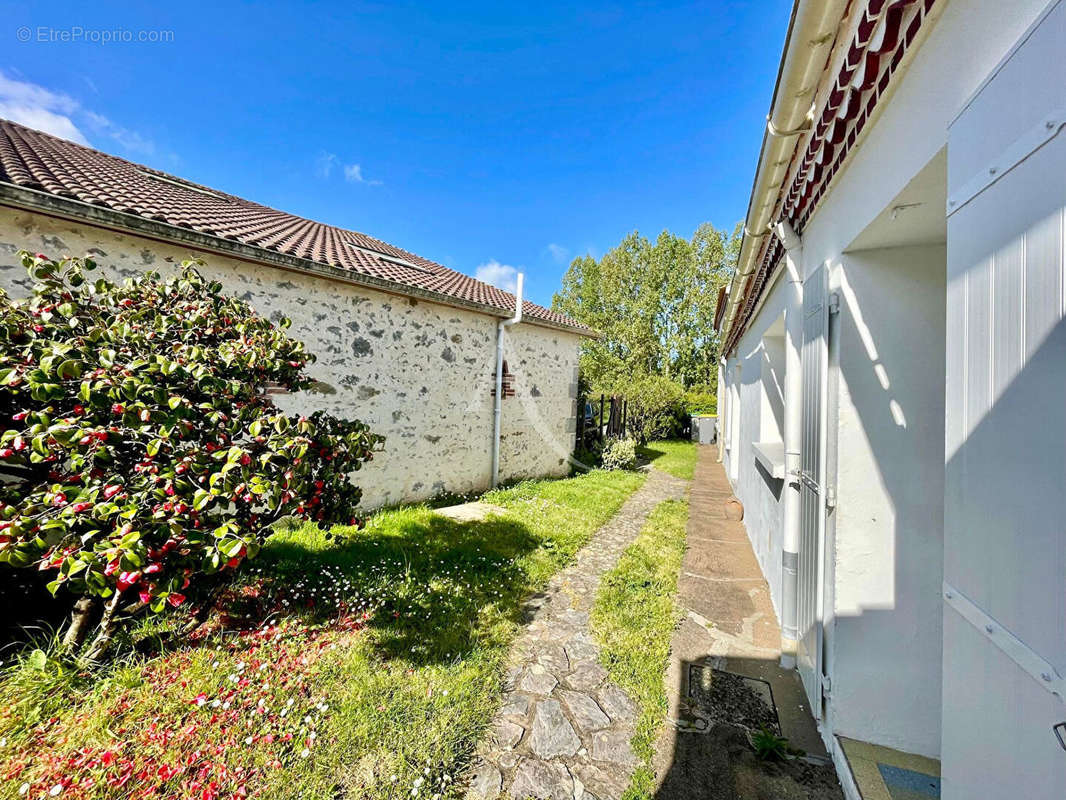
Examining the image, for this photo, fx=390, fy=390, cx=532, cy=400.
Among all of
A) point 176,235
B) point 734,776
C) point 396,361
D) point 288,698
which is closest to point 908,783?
point 734,776

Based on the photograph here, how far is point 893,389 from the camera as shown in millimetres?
1977

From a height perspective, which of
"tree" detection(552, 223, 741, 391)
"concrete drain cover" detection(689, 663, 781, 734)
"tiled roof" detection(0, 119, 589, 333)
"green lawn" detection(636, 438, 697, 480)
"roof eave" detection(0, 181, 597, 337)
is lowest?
"concrete drain cover" detection(689, 663, 781, 734)

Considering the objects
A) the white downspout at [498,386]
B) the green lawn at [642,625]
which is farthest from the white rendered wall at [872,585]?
the white downspout at [498,386]

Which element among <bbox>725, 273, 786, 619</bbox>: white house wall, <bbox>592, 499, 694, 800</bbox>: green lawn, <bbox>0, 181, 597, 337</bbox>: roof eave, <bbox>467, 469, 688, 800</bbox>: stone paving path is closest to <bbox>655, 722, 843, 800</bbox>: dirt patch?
<bbox>592, 499, 694, 800</bbox>: green lawn

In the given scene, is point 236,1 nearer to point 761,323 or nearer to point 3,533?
point 3,533

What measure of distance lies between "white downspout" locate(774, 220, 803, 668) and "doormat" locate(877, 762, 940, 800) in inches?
33.2

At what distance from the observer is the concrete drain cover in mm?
2328

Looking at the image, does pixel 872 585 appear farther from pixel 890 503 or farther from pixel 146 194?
pixel 146 194

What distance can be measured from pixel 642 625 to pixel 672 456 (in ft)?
32.4

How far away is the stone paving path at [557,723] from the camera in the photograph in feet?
6.23

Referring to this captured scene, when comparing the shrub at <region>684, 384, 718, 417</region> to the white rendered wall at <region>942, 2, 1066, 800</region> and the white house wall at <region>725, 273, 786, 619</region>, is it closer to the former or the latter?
the white house wall at <region>725, 273, 786, 619</region>

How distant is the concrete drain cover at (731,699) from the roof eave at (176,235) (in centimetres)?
571

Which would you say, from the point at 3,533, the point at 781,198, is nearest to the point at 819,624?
the point at 781,198

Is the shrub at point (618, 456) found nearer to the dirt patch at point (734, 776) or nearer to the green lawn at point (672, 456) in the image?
the green lawn at point (672, 456)
